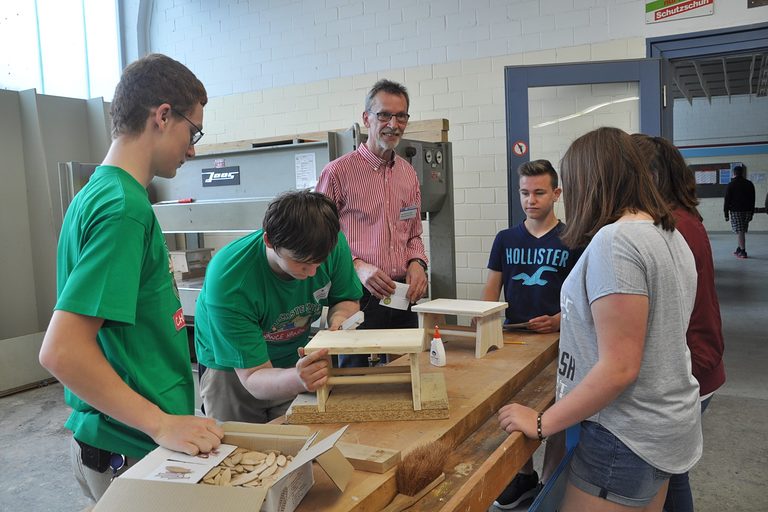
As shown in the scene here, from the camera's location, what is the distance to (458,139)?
4.84 meters

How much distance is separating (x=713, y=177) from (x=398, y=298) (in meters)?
15.0

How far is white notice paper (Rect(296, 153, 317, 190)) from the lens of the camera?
10.7ft

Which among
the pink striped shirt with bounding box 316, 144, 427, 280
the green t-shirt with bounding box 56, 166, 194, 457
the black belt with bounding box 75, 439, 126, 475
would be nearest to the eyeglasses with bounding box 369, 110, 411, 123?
the pink striped shirt with bounding box 316, 144, 427, 280

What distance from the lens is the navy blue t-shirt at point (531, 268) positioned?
2.33 metres

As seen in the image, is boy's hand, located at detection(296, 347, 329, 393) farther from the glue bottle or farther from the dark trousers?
the dark trousers

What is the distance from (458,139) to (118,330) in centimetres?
410

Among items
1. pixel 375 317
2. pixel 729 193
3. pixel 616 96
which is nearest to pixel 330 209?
pixel 375 317

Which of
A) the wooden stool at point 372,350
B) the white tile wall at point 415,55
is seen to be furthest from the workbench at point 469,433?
the white tile wall at point 415,55

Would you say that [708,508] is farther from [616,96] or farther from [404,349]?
[616,96]

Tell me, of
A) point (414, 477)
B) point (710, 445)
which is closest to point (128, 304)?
point (414, 477)

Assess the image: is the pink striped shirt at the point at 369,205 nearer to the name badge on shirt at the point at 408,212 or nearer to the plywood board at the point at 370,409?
the name badge on shirt at the point at 408,212

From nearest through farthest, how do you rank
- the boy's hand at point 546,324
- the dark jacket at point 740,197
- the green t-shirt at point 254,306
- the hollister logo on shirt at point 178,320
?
the hollister logo on shirt at point 178,320
the green t-shirt at point 254,306
the boy's hand at point 546,324
the dark jacket at point 740,197

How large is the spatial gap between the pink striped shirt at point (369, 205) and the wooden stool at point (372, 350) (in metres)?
1.07

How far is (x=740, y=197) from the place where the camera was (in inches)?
395
